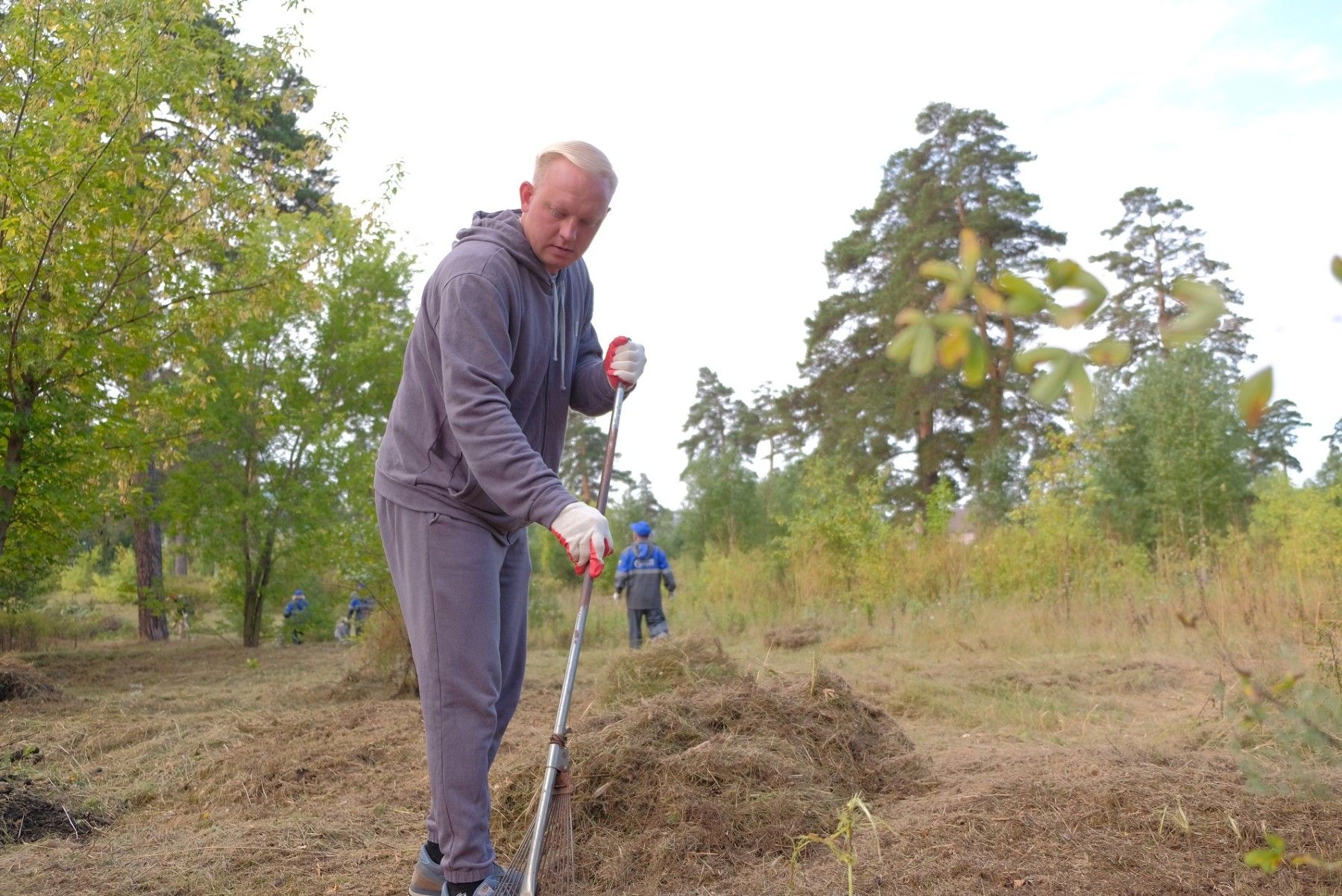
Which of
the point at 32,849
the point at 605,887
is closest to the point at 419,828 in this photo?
the point at 605,887

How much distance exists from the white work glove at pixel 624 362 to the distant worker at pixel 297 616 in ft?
37.8

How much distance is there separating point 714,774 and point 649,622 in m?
8.84

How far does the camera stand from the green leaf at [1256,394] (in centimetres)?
76

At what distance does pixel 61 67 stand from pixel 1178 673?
29.4ft

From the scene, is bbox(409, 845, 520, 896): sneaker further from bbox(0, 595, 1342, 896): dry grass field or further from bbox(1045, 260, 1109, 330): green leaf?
bbox(1045, 260, 1109, 330): green leaf

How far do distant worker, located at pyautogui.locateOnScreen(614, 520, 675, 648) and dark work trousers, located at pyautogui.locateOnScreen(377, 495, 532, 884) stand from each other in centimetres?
919

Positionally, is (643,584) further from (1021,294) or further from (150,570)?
(1021,294)

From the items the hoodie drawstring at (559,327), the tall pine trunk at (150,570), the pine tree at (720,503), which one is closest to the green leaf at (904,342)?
the hoodie drawstring at (559,327)

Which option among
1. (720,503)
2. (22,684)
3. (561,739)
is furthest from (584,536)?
(720,503)

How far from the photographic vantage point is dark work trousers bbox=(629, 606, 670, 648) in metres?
12.2

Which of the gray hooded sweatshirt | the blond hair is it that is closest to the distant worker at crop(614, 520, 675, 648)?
the gray hooded sweatshirt

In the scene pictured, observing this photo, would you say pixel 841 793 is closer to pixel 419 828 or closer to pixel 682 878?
pixel 682 878

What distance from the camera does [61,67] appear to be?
732cm

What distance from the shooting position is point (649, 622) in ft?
40.4
